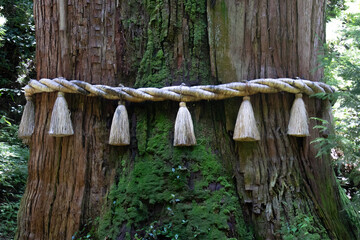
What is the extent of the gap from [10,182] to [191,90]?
4.55 metres

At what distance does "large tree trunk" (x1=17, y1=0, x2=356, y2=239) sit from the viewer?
7.25ft

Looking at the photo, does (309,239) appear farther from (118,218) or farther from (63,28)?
(63,28)

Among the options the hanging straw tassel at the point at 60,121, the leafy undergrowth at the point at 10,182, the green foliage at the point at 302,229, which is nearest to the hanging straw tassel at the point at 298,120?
the green foliage at the point at 302,229

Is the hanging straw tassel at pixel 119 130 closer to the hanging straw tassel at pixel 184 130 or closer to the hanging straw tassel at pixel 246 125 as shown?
the hanging straw tassel at pixel 184 130

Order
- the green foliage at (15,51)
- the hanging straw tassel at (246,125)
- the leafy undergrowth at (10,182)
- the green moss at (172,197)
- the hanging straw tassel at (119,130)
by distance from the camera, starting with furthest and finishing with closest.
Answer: the green foliage at (15,51) → the leafy undergrowth at (10,182) → the hanging straw tassel at (119,130) → the hanging straw tassel at (246,125) → the green moss at (172,197)

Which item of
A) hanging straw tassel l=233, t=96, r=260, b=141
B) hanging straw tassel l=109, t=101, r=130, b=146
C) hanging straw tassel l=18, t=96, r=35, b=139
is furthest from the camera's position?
hanging straw tassel l=18, t=96, r=35, b=139

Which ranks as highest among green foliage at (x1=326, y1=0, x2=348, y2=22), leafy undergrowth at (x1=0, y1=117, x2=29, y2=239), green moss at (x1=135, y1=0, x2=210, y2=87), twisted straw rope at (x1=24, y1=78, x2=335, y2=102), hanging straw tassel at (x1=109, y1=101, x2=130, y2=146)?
green foliage at (x1=326, y1=0, x2=348, y2=22)

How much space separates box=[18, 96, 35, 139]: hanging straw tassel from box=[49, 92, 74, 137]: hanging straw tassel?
13.2 inches

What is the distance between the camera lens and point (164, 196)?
218 cm

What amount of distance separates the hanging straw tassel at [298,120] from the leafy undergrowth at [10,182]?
13.0 feet

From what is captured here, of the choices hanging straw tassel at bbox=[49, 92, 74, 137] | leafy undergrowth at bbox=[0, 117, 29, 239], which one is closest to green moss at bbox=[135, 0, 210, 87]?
hanging straw tassel at bbox=[49, 92, 74, 137]

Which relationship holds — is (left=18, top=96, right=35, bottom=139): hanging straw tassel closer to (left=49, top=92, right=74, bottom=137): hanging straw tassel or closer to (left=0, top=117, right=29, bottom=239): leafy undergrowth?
(left=49, top=92, right=74, bottom=137): hanging straw tassel

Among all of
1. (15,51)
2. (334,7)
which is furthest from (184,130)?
(334,7)

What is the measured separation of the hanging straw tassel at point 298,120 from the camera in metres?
2.29
